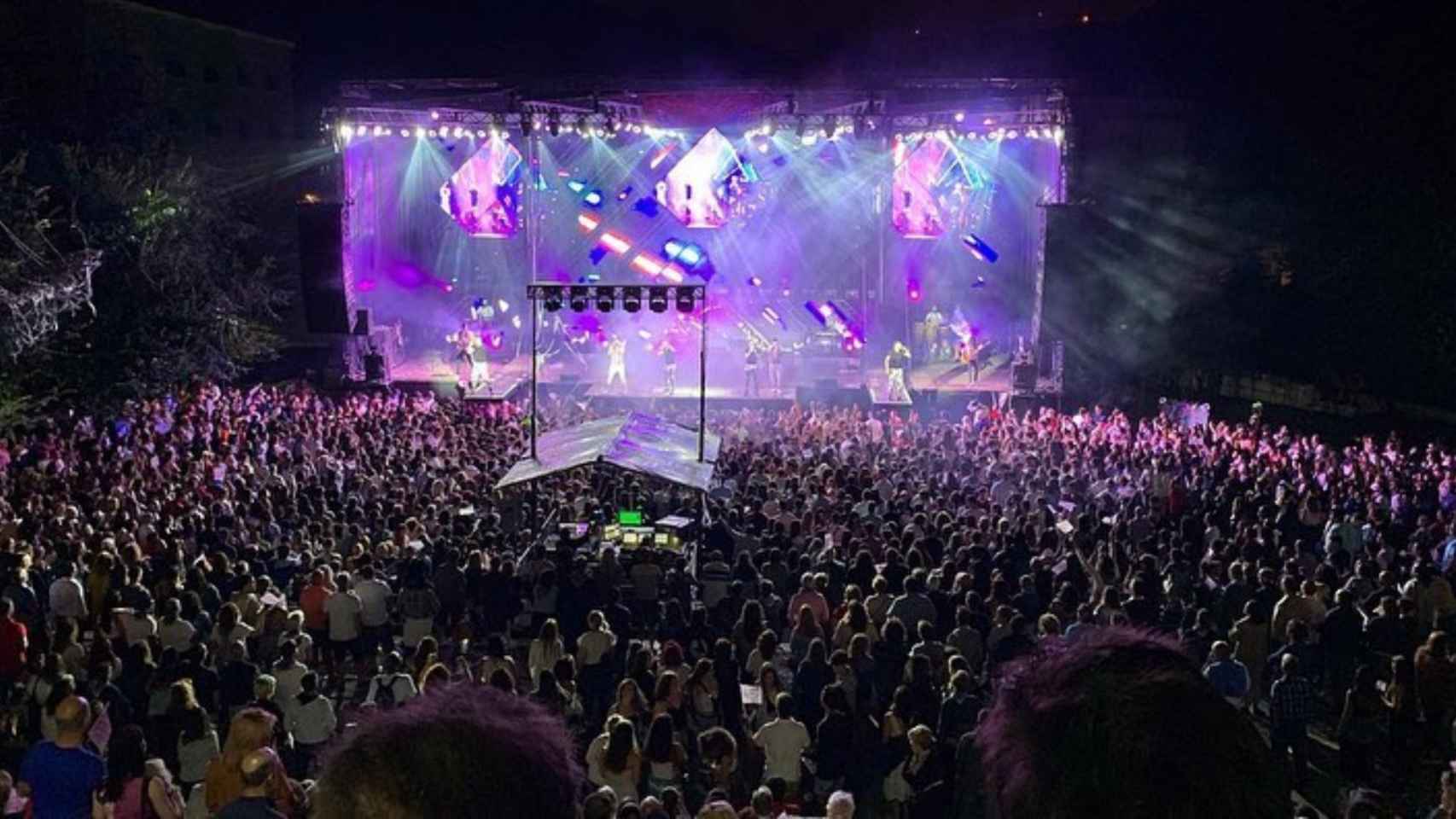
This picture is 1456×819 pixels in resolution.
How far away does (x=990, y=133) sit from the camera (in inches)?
1033

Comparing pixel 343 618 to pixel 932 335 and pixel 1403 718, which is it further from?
pixel 932 335

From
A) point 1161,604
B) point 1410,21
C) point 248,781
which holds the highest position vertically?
point 1410,21

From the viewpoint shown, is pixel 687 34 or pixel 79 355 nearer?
pixel 79 355

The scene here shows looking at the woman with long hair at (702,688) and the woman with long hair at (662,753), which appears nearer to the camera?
the woman with long hair at (662,753)

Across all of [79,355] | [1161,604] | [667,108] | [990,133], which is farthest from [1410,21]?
[79,355]

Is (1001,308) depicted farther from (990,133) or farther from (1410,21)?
(1410,21)

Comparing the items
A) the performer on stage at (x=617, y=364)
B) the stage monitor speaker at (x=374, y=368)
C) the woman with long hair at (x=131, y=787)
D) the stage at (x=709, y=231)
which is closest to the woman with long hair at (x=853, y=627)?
the woman with long hair at (x=131, y=787)

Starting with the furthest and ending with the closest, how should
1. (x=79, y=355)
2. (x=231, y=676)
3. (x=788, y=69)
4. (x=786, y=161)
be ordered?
1. (x=788, y=69)
2. (x=786, y=161)
3. (x=79, y=355)
4. (x=231, y=676)

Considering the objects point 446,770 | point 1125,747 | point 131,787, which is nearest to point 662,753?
point 131,787

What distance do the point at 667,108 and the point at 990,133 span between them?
7.08m

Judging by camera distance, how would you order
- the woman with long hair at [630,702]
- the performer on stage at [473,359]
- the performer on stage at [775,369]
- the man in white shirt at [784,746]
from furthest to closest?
1. the performer on stage at [775,369]
2. the performer on stage at [473,359]
3. the woman with long hair at [630,702]
4. the man in white shirt at [784,746]

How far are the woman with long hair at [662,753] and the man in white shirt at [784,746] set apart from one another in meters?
0.59

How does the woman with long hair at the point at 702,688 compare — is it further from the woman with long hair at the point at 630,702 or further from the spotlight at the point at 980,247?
the spotlight at the point at 980,247

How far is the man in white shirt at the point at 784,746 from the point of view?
765 centimetres
